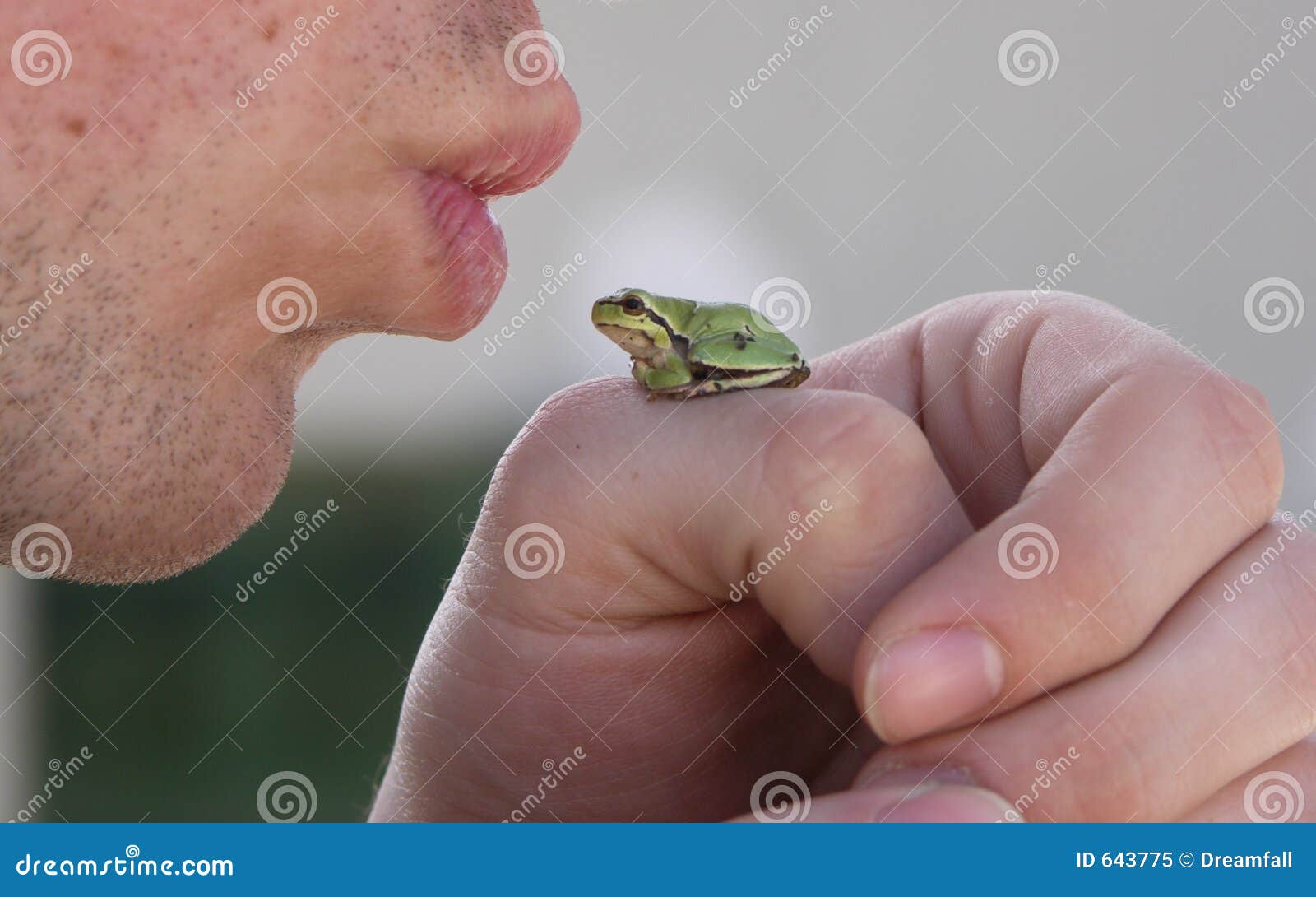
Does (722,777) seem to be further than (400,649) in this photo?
No

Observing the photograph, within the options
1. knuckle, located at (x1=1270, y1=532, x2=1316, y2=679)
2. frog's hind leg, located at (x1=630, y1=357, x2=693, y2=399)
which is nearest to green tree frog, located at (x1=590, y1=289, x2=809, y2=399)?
frog's hind leg, located at (x1=630, y1=357, x2=693, y2=399)

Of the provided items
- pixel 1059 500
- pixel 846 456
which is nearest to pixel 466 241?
pixel 846 456

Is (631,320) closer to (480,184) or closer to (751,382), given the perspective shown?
(751,382)

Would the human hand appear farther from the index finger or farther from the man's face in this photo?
the man's face

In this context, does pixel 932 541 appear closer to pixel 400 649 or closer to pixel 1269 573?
pixel 1269 573


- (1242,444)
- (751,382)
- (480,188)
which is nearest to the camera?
(1242,444)

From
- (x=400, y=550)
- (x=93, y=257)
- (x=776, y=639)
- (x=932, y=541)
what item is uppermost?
(x=932, y=541)

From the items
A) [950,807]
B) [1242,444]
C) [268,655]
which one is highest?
[1242,444]

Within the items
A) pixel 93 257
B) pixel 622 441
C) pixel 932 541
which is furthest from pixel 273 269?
pixel 932 541
